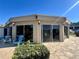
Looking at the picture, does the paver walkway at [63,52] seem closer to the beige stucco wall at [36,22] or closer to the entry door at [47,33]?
the beige stucco wall at [36,22]

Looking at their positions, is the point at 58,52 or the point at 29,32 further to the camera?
the point at 29,32

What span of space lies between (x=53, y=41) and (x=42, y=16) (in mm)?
3725

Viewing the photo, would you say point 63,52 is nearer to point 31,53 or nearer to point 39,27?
point 31,53

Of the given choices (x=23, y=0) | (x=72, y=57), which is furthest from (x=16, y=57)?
(x=23, y=0)

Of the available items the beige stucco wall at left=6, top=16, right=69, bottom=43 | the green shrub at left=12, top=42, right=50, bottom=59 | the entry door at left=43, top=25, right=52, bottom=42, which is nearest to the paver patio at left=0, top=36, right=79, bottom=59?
the green shrub at left=12, top=42, right=50, bottom=59

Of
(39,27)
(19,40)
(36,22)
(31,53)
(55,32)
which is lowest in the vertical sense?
(31,53)

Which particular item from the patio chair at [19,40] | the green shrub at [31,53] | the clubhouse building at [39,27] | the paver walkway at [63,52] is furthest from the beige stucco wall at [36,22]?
the green shrub at [31,53]

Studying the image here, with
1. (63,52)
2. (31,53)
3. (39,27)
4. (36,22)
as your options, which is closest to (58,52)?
(63,52)

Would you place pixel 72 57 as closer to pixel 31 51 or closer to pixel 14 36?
pixel 31 51

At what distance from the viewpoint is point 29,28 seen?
15688mm

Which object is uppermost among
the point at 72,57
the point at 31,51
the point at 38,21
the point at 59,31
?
the point at 38,21

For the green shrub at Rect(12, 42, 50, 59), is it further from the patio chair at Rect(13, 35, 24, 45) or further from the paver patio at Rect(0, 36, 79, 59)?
the patio chair at Rect(13, 35, 24, 45)

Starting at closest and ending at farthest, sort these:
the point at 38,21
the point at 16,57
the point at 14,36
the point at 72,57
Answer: the point at 16,57 → the point at 72,57 → the point at 38,21 → the point at 14,36

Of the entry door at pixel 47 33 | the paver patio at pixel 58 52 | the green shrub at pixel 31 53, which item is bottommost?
the paver patio at pixel 58 52
